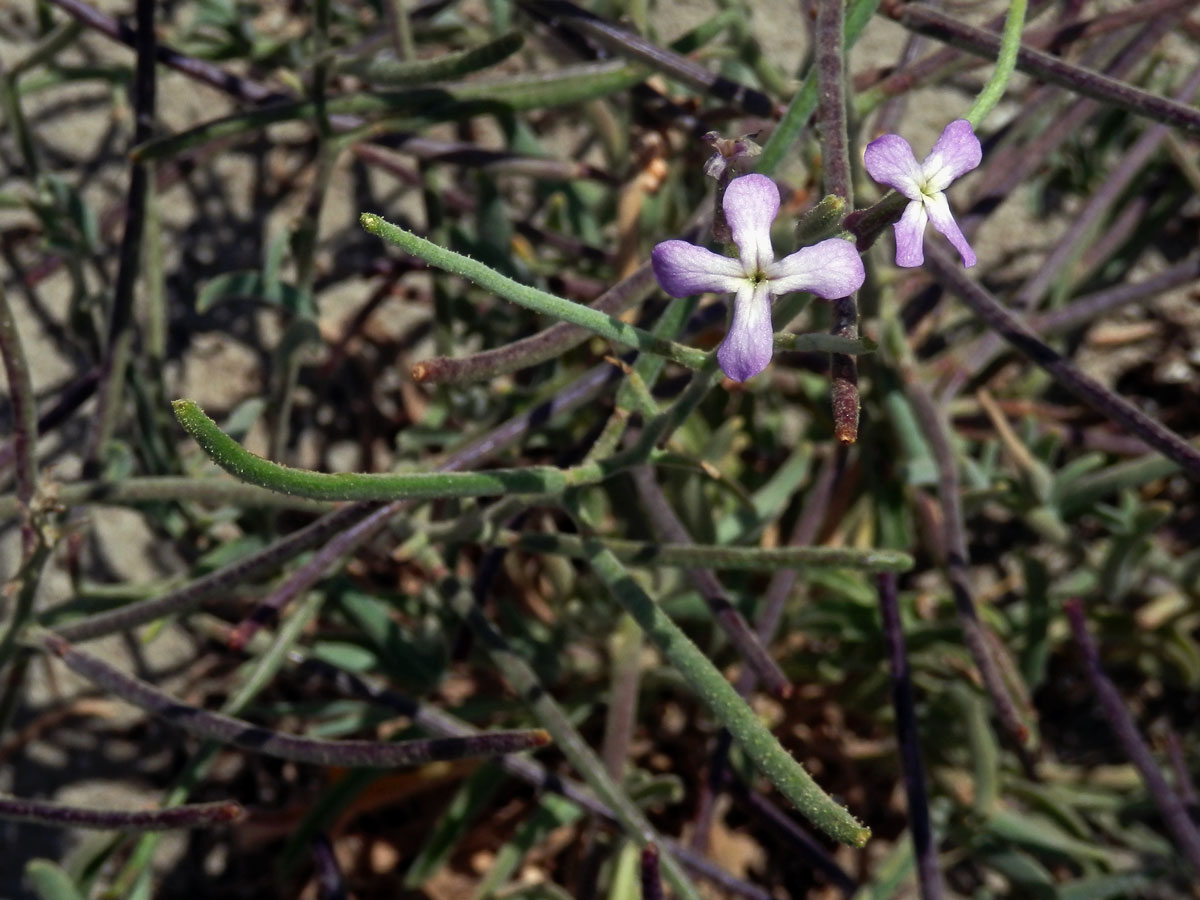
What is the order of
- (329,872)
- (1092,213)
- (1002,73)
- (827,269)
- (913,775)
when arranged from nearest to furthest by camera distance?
(827,269), (1002,73), (913,775), (329,872), (1092,213)

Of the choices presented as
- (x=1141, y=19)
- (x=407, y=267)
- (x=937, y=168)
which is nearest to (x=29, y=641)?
(x=407, y=267)

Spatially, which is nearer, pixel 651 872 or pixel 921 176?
pixel 921 176

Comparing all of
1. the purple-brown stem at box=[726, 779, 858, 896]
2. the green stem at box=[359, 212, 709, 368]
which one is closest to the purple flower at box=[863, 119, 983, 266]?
the green stem at box=[359, 212, 709, 368]

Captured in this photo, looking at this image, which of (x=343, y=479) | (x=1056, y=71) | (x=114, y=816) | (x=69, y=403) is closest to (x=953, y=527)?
(x=1056, y=71)

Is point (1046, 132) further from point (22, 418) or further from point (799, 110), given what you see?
point (22, 418)

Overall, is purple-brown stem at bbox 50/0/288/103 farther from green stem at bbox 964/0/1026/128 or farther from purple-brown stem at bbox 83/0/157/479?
green stem at bbox 964/0/1026/128

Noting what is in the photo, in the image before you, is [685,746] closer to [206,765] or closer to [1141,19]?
[206,765]

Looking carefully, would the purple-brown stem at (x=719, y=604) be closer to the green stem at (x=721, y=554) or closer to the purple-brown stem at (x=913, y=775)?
the green stem at (x=721, y=554)
